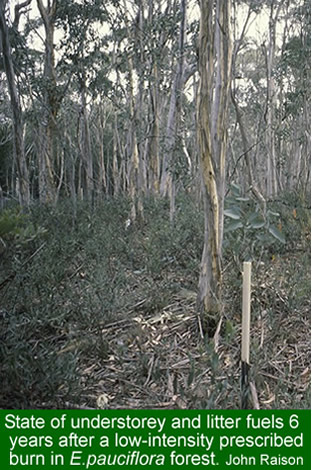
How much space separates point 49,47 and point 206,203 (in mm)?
5950

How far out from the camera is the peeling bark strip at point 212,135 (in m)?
2.39

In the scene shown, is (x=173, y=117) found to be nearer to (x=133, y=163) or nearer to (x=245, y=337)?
(x=133, y=163)

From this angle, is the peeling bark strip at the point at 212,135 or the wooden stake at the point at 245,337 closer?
the wooden stake at the point at 245,337

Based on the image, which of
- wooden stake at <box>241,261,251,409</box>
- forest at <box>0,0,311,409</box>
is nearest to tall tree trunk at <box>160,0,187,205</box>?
forest at <box>0,0,311,409</box>

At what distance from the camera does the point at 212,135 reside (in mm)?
2459

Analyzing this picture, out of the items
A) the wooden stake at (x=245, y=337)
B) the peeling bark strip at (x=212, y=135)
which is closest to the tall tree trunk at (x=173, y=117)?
the peeling bark strip at (x=212, y=135)

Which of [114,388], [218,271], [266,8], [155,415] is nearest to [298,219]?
[218,271]

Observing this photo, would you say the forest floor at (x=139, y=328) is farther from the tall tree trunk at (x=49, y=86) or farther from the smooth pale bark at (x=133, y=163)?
→ the tall tree trunk at (x=49, y=86)

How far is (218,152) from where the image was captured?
2469 mm

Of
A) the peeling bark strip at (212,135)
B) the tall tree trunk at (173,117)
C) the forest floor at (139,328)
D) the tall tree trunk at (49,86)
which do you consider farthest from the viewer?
the tall tree trunk at (49,86)
